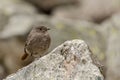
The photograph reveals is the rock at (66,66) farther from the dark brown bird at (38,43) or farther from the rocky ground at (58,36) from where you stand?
the rocky ground at (58,36)

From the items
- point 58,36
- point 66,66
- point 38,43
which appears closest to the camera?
point 66,66

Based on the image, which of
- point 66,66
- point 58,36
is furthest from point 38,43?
point 58,36

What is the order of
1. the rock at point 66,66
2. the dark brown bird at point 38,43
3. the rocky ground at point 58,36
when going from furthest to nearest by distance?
the rocky ground at point 58,36 < the dark brown bird at point 38,43 < the rock at point 66,66

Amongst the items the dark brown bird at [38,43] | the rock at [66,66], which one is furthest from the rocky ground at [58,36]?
the rock at [66,66]

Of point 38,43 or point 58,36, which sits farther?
point 58,36

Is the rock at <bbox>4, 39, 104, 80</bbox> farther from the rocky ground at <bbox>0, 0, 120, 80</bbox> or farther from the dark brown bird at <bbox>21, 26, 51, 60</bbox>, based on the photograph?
the rocky ground at <bbox>0, 0, 120, 80</bbox>

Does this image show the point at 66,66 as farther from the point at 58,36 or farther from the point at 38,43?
the point at 58,36
